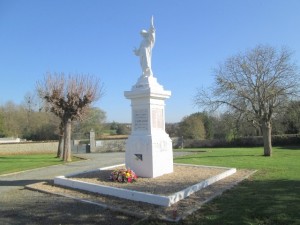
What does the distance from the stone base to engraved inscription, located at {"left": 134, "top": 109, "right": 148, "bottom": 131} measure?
34 cm

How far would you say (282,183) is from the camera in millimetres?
10078

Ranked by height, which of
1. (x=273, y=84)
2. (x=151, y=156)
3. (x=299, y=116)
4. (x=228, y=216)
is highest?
(x=273, y=84)

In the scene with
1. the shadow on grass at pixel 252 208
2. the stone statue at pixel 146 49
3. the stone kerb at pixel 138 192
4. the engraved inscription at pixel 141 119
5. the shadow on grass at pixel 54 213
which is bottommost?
the shadow on grass at pixel 54 213

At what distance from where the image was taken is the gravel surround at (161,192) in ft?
23.8

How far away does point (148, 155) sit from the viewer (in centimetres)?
1098

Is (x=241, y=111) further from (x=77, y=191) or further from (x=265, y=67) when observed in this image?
(x=77, y=191)

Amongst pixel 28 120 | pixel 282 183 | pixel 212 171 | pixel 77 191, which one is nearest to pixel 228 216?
pixel 282 183

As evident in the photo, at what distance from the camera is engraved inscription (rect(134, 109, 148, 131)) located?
1137cm

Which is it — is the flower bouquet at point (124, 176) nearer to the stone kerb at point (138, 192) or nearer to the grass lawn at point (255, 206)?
the stone kerb at point (138, 192)

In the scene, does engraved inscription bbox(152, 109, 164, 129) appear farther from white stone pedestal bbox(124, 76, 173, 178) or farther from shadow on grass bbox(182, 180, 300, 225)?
shadow on grass bbox(182, 180, 300, 225)

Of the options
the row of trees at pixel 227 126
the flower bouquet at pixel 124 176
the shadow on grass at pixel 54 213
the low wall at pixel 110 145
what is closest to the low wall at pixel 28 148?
the low wall at pixel 110 145

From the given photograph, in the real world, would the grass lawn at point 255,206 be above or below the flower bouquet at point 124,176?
below

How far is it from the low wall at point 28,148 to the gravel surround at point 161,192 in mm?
26202

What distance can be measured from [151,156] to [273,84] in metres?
13.5
